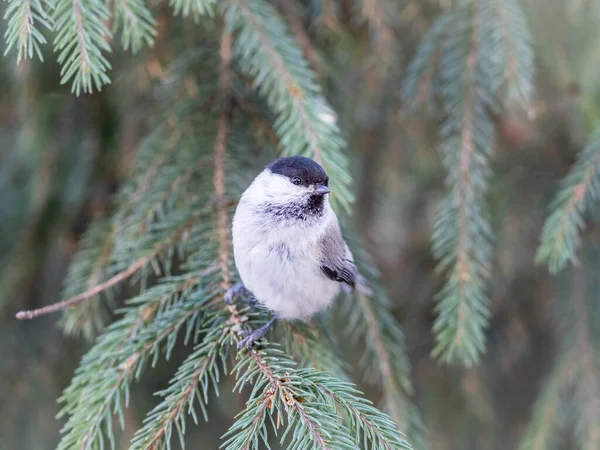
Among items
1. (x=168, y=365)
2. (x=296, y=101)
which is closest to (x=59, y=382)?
(x=168, y=365)

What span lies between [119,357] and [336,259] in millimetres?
536

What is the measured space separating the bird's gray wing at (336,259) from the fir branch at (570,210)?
1.38 feet

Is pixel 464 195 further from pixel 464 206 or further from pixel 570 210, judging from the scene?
pixel 570 210

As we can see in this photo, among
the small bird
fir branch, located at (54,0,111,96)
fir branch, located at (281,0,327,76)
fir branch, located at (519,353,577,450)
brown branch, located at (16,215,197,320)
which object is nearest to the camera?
fir branch, located at (54,0,111,96)

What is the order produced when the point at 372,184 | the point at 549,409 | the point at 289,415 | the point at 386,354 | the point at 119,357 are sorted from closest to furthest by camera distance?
the point at 289,415, the point at 119,357, the point at 386,354, the point at 549,409, the point at 372,184

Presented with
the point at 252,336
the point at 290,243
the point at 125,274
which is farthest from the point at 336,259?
the point at 125,274

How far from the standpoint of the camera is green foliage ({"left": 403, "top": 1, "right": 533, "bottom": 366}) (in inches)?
50.0

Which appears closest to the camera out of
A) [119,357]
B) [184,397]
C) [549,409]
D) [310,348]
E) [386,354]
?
[184,397]

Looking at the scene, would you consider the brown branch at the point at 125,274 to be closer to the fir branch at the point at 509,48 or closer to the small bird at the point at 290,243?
the small bird at the point at 290,243

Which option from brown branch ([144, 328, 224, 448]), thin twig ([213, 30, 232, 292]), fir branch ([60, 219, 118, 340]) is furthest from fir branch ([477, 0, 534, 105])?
fir branch ([60, 219, 118, 340])

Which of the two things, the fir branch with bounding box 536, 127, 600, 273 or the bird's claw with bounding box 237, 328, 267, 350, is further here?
the fir branch with bounding box 536, 127, 600, 273

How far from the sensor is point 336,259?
4.49ft

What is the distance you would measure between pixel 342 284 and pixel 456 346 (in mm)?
318

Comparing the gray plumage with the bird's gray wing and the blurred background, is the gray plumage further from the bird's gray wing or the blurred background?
the blurred background
